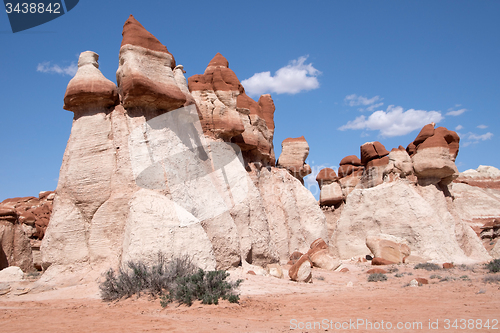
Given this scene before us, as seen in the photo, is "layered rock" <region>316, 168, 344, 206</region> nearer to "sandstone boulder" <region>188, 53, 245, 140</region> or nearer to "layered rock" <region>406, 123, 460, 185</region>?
"layered rock" <region>406, 123, 460, 185</region>

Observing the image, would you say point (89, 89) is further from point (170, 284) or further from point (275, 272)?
point (275, 272)

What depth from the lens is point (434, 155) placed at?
16.0m

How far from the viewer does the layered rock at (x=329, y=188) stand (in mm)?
24672

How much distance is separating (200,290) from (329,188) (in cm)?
1977

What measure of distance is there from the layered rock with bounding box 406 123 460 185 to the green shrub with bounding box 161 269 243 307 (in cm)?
1247

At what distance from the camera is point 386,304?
6055 millimetres

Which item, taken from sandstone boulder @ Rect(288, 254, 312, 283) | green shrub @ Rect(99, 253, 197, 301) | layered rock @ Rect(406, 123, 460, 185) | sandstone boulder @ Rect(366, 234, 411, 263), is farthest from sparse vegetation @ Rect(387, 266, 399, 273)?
green shrub @ Rect(99, 253, 197, 301)

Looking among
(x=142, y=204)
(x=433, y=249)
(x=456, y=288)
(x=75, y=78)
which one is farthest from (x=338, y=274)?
(x=75, y=78)

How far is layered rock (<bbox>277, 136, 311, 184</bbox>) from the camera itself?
19750 mm

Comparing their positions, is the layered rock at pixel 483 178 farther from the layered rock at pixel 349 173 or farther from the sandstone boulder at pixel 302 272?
the sandstone boulder at pixel 302 272

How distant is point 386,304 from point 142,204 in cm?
501

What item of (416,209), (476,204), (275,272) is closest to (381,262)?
(416,209)

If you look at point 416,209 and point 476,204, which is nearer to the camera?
point 416,209

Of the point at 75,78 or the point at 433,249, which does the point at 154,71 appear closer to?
the point at 75,78
